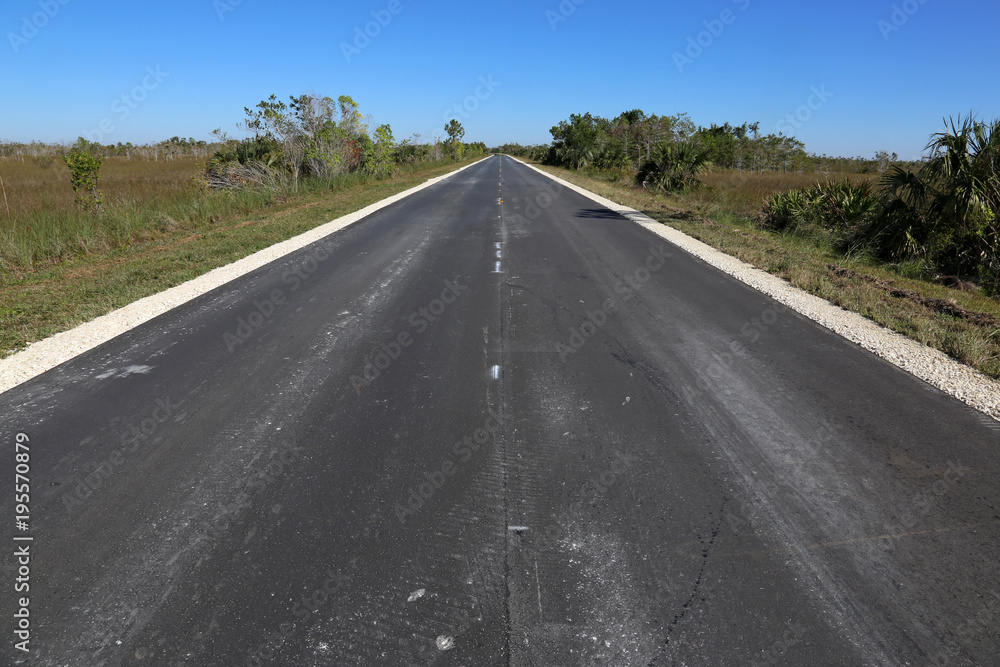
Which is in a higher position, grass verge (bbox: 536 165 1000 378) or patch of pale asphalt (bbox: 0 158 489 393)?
grass verge (bbox: 536 165 1000 378)

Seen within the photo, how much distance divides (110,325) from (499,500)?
618cm

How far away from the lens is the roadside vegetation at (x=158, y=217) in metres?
8.58

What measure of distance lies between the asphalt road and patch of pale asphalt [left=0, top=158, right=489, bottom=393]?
25 centimetres

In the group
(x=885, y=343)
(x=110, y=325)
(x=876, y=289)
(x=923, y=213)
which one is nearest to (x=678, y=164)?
(x=923, y=213)

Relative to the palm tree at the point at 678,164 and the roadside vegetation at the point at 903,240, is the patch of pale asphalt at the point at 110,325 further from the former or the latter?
the palm tree at the point at 678,164

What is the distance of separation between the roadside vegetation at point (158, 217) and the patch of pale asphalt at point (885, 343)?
9.92 m

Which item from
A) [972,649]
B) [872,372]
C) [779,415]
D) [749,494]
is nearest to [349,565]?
[749,494]

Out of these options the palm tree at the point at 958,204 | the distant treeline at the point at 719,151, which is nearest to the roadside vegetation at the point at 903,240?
the palm tree at the point at 958,204

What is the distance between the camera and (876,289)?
9.19 meters

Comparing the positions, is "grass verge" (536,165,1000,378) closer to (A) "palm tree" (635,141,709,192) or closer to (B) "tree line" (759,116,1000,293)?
(B) "tree line" (759,116,1000,293)

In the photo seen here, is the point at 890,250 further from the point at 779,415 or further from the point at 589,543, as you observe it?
the point at 589,543

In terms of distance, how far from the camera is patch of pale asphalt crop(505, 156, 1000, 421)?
5.30m

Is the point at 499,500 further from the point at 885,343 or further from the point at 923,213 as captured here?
the point at 923,213

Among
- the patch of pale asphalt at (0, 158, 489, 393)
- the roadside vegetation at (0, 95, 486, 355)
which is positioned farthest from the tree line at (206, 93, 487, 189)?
the patch of pale asphalt at (0, 158, 489, 393)
